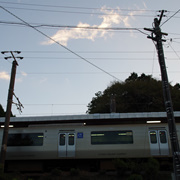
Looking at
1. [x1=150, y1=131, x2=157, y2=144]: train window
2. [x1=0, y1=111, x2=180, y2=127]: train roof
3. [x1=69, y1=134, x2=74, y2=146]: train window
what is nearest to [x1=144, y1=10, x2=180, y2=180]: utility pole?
[x1=0, y1=111, x2=180, y2=127]: train roof

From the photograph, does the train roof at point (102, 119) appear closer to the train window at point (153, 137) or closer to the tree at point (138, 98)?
the train window at point (153, 137)

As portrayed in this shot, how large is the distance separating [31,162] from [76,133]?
373cm

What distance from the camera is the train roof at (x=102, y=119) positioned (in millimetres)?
13945

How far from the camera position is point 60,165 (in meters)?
15.1

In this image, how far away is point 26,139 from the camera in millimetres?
14562

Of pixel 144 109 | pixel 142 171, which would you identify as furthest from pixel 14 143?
pixel 144 109

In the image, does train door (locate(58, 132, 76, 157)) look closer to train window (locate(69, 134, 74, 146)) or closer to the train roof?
train window (locate(69, 134, 74, 146))

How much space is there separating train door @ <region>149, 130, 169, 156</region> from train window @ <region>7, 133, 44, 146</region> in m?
7.09

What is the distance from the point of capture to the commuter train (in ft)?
45.6

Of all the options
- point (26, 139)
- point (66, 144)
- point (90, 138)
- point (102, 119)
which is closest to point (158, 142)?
point (102, 119)

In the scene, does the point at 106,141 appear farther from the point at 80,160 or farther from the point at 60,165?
the point at 60,165

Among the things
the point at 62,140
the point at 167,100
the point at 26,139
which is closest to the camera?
the point at 167,100

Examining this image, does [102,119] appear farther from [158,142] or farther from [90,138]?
[158,142]

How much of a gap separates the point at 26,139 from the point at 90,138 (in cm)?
425
